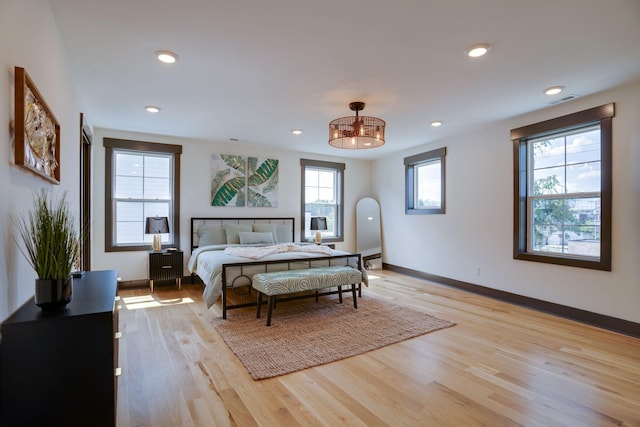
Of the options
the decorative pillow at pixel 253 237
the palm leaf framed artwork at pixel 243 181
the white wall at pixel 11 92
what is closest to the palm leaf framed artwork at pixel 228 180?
the palm leaf framed artwork at pixel 243 181

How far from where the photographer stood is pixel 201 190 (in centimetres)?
546

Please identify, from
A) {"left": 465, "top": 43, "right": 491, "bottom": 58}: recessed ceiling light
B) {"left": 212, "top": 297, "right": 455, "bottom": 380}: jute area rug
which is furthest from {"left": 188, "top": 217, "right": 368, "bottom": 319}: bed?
{"left": 465, "top": 43, "right": 491, "bottom": 58}: recessed ceiling light

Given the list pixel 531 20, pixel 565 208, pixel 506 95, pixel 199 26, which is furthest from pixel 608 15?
pixel 199 26

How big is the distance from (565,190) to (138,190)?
5920 mm

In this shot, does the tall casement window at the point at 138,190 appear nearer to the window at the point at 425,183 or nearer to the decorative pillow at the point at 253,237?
the decorative pillow at the point at 253,237

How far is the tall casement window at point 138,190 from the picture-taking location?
485cm

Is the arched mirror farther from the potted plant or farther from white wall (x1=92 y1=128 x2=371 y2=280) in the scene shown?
the potted plant

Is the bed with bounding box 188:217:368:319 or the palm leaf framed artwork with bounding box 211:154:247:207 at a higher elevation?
the palm leaf framed artwork with bounding box 211:154:247:207

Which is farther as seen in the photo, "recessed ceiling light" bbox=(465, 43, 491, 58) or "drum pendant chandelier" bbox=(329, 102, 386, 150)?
"drum pendant chandelier" bbox=(329, 102, 386, 150)

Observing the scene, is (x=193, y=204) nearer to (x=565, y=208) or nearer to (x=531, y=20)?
(x=531, y=20)

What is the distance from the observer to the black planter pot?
1.37 metres

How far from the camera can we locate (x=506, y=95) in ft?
11.4

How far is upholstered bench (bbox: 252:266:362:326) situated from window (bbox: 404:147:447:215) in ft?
8.12

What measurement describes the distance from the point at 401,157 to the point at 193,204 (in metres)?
3.96
